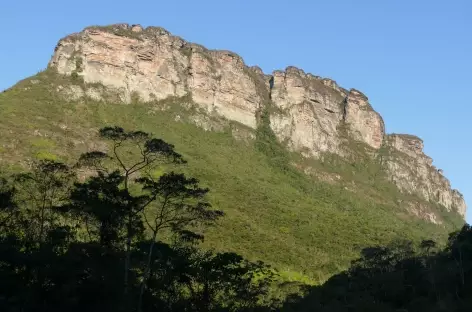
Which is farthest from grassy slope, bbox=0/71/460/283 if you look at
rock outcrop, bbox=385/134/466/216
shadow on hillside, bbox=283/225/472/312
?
rock outcrop, bbox=385/134/466/216

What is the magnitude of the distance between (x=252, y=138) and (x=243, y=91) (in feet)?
50.2

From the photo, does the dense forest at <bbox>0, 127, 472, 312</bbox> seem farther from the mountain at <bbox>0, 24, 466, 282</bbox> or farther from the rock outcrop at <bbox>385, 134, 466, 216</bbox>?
the rock outcrop at <bbox>385, 134, 466, 216</bbox>

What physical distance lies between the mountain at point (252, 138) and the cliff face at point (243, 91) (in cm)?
34

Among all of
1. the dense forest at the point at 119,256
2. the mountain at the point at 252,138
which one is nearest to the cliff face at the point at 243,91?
the mountain at the point at 252,138

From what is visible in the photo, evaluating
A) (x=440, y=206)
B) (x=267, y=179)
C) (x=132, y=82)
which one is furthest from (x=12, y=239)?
(x=440, y=206)

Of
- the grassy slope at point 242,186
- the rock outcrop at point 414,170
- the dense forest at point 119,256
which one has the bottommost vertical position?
the dense forest at point 119,256

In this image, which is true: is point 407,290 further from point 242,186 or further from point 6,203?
point 242,186

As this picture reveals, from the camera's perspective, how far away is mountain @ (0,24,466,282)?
84750 mm

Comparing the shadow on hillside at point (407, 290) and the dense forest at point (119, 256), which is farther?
the shadow on hillside at point (407, 290)

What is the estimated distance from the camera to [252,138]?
140 meters

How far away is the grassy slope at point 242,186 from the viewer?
7738cm

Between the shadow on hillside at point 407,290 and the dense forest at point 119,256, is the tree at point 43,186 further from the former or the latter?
the shadow on hillside at point 407,290

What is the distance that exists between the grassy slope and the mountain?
14.1 inches

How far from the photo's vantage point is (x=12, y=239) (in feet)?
113
